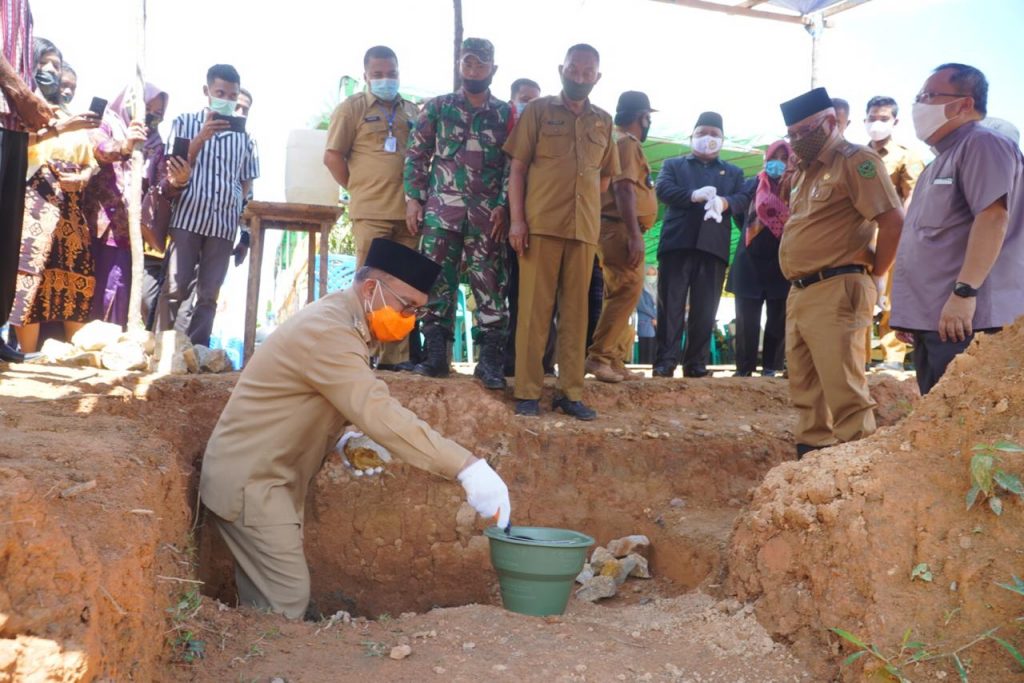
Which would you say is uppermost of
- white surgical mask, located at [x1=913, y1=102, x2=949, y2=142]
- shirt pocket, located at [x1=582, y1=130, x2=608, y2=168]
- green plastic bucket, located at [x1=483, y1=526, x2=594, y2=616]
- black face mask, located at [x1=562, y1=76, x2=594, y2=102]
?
black face mask, located at [x1=562, y1=76, x2=594, y2=102]

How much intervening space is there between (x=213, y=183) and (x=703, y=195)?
3.61 m

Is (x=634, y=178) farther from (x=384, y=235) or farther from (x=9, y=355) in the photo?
(x=9, y=355)

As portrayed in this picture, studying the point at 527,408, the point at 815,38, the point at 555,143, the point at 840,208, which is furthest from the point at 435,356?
the point at 815,38

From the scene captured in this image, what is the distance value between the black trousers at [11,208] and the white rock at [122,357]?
874 mm

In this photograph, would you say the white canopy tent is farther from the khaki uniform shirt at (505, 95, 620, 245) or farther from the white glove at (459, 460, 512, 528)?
the white glove at (459, 460, 512, 528)

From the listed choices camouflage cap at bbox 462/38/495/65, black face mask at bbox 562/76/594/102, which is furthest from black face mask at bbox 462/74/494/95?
black face mask at bbox 562/76/594/102

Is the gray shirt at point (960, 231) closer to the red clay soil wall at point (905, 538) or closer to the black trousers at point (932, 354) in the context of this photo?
the black trousers at point (932, 354)

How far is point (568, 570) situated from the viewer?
11.5 ft

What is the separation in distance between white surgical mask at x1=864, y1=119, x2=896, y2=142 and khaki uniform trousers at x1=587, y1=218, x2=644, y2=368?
225cm

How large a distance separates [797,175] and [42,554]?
13.2ft

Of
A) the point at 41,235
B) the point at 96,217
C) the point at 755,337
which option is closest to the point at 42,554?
the point at 41,235

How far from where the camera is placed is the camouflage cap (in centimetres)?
540

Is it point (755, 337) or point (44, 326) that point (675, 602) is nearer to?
point (755, 337)

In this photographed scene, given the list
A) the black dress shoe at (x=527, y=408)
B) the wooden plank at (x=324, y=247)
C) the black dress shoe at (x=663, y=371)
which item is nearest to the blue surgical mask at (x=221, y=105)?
the wooden plank at (x=324, y=247)
